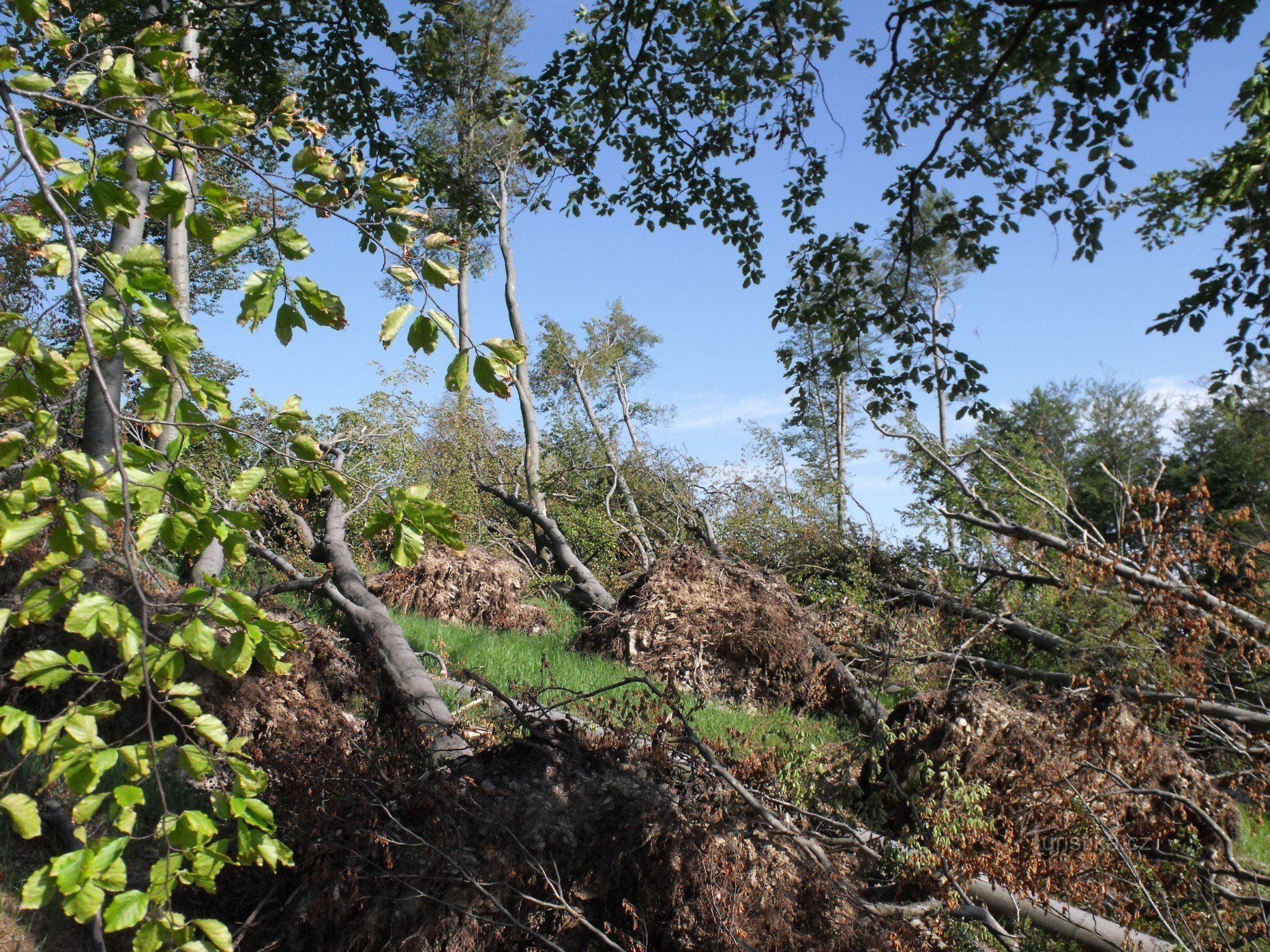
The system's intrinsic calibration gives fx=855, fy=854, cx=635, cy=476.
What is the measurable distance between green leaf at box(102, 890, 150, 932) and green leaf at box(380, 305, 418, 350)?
129cm

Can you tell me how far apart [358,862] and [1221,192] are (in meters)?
6.27

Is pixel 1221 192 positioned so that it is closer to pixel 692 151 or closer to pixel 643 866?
pixel 692 151

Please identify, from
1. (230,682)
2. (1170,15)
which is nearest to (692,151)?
(1170,15)

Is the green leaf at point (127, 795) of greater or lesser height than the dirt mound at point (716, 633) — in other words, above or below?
below

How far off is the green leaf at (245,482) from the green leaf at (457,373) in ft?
1.55

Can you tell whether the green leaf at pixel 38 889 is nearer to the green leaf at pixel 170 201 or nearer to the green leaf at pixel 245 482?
the green leaf at pixel 245 482

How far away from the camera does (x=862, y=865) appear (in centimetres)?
468

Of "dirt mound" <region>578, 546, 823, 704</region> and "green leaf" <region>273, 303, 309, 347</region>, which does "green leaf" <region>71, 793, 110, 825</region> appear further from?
"dirt mound" <region>578, 546, 823, 704</region>

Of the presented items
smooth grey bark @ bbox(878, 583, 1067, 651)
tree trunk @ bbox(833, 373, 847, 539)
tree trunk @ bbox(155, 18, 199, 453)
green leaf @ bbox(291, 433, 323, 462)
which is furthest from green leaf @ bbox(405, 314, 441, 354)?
tree trunk @ bbox(833, 373, 847, 539)

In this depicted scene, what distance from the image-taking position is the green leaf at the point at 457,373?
2006 millimetres

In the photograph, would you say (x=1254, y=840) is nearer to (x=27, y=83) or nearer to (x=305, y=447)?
(x=305, y=447)

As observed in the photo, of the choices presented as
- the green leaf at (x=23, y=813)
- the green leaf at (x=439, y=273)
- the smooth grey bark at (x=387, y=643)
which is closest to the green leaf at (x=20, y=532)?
the green leaf at (x=23, y=813)

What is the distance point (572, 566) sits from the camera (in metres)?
12.3

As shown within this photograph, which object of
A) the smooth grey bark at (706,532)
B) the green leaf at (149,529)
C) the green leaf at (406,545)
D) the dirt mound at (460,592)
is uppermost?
the smooth grey bark at (706,532)
